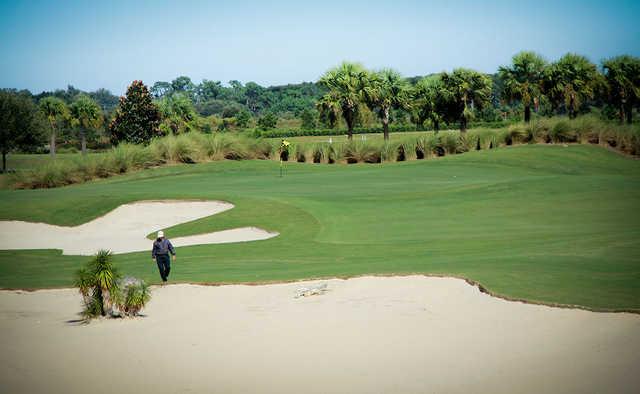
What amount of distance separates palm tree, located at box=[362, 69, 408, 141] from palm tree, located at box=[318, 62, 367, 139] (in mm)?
780

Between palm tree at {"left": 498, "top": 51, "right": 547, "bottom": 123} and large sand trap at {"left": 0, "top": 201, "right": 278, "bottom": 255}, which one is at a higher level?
palm tree at {"left": 498, "top": 51, "right": 547, "bottom": 123}

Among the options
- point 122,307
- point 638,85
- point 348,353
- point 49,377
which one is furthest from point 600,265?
point 638,85

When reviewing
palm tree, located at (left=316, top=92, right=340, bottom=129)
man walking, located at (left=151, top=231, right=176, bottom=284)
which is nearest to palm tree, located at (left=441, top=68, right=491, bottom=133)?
palm tree, located at (left=316, top=92, right=340, bottom=129)

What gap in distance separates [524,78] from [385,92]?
13367mm

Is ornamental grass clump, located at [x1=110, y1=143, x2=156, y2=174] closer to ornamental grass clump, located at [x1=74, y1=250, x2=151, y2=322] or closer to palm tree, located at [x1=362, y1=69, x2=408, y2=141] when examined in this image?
palm tree, located at [x1=362, y1=69, x2=408, y2=141]

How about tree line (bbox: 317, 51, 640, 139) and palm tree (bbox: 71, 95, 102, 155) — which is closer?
tree line (bbox: 317, 51, 640, 139)

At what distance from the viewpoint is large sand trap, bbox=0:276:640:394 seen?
10.7 metres

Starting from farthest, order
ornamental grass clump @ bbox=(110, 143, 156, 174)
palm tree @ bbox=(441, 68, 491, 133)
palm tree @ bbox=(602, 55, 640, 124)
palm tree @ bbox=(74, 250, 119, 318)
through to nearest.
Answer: palm tree @ bbox=(602, 55, 640, 124), palm tree @ bbox=(441, 68, 491, 133), ornamental grass clump @ bbox=(110, 143, 156, 174), palm tree @ bbox=(74, 250, 119, 318)

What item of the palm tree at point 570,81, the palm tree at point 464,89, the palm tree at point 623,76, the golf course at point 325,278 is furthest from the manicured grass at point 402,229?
the palm tree at point 623,76

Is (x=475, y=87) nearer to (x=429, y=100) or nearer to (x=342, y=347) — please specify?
(x=429, y=100)

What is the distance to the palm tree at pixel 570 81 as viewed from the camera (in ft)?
234

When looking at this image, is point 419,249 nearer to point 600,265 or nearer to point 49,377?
point 600,265

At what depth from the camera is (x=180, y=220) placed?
32.8 metres

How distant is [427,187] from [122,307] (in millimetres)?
22453
